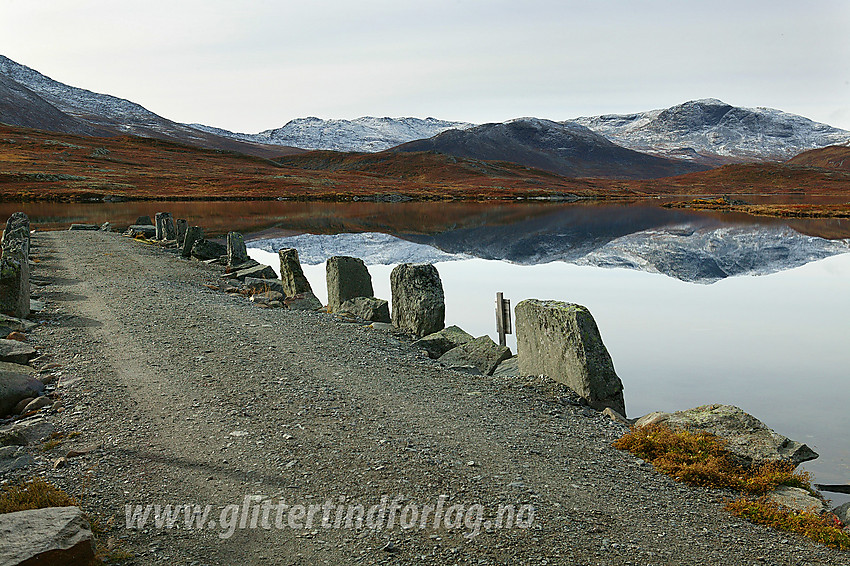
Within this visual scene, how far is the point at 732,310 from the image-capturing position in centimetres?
2125

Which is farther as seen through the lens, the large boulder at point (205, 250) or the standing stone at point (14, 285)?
the large boulder at point (205, 250)

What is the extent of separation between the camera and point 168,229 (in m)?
34.7

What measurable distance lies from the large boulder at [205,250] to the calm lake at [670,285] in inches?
174

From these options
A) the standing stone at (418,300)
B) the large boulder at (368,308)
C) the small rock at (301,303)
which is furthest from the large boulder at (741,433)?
the small rock at (301,303)

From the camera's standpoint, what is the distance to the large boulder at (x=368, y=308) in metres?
17.1

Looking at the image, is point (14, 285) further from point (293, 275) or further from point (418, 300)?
point (418, 300)

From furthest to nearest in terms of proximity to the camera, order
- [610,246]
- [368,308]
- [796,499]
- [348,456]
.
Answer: [610,246] → [368,308] → [348,456] → [796,499]

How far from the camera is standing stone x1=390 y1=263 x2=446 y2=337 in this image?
51.4 ft

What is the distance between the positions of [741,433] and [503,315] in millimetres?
7177

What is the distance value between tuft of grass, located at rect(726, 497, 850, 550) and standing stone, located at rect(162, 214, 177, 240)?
107 ft

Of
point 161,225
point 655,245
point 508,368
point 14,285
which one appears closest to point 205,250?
point 161,225

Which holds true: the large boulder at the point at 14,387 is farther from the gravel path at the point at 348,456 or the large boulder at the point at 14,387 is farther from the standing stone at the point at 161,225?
the standing stone at the point at 161,225

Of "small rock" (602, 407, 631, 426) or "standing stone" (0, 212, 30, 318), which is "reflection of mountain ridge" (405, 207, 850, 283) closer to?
"small rock" (602, 407, 631, 426)

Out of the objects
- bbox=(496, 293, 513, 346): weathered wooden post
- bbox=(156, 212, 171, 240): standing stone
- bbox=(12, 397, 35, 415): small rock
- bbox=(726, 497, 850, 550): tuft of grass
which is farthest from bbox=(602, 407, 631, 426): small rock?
bbox=(156, 212, 171, 240): standing stone
